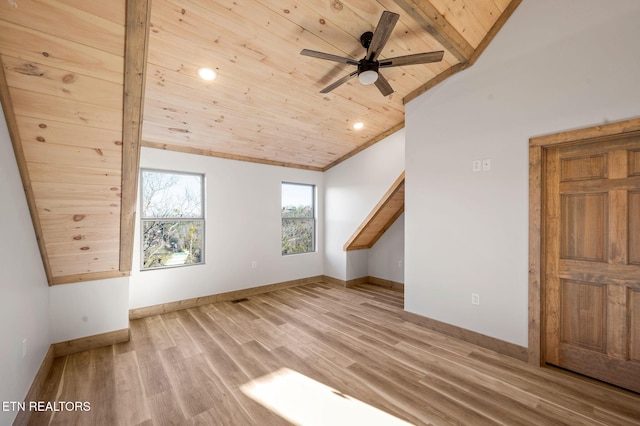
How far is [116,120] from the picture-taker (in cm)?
189

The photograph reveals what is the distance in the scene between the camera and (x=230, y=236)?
4.51 m

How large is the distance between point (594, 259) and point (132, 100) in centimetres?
380

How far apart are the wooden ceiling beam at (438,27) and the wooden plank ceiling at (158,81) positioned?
10 millimetres

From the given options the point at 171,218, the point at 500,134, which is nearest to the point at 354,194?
the point at 500,134

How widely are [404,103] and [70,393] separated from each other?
14.6 ft

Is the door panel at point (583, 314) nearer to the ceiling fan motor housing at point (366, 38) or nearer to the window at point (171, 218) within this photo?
the ceiling fan motor housing at point (366, 38)

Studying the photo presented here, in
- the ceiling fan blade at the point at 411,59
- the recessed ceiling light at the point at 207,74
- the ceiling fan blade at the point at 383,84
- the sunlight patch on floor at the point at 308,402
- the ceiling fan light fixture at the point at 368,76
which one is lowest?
the sunlight patch on floor at the point at 308,402

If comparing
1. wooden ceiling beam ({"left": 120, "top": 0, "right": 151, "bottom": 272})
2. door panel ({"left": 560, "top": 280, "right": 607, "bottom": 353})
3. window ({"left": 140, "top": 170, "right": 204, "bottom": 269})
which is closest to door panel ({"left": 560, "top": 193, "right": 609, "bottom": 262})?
door panel ({"left": 560, "top": 280, "right": 607, "bottom": 353})

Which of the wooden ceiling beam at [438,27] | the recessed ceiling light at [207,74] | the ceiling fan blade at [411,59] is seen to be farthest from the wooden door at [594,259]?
the recessed ceiling light at [207,74]

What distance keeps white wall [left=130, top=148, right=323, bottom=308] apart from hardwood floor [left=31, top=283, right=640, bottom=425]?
27.3 inches

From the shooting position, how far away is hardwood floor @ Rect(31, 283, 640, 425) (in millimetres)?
1884

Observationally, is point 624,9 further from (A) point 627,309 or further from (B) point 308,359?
(B) point 308,359

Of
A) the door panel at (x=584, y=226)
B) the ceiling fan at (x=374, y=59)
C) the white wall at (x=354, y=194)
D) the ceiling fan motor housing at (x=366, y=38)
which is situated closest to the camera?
the ceiling fan at (x=374, y=59)

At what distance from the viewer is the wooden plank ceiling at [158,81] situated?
4.92ft
